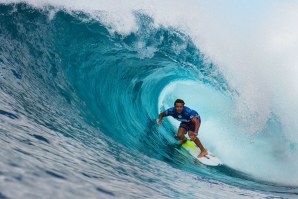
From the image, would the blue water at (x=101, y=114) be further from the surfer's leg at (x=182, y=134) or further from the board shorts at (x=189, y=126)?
the board shorts at (x=189, y=126)

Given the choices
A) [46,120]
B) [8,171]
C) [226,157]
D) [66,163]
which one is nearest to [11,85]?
[46,120]

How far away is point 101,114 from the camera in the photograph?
213 inches

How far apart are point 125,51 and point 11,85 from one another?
387 centimetres

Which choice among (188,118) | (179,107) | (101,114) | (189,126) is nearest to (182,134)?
(189,126)

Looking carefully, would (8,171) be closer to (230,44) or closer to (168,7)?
(168,7)

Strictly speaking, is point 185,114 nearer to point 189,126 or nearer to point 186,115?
point 186,115

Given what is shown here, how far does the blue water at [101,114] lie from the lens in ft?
6.30

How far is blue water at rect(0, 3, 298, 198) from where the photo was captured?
1.92m

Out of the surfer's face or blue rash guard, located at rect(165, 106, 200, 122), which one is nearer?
the surfer's face

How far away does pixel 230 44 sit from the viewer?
8.76 metres

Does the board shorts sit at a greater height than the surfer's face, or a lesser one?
lesser

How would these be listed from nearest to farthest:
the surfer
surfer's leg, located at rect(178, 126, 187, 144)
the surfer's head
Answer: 1. the surfer's head
2. the surfer
3. surfer's leg, located at rect(178, 126, 187, 144)

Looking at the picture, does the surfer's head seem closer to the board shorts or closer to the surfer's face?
the surfer's face

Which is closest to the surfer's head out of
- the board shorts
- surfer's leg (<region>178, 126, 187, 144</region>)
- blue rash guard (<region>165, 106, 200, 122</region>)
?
blue rash guard (<region>165, 106, 200, 122</region>)
